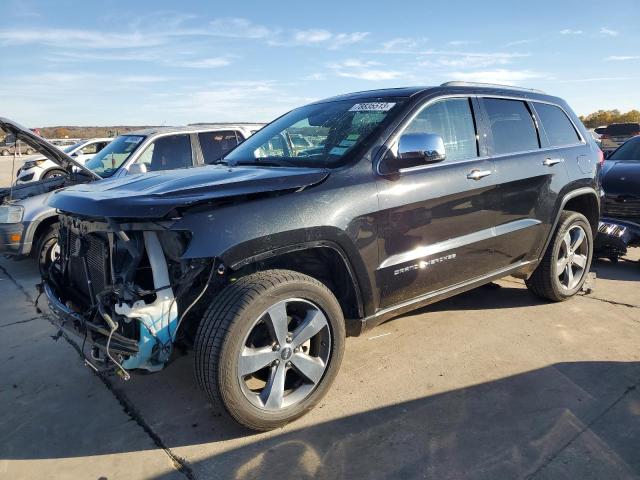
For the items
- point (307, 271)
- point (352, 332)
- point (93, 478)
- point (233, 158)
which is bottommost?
point (93, 478)

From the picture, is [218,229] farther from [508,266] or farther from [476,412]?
[508,266]

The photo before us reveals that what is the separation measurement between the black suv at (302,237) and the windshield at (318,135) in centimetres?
2

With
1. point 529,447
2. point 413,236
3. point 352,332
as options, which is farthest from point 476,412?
point 413,236

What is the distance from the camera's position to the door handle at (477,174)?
3559 mm

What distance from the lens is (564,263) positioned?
4.63 m

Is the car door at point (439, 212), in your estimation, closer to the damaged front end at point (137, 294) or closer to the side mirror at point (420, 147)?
the side mirror at point (420, 147)

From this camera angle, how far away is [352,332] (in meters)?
3.23

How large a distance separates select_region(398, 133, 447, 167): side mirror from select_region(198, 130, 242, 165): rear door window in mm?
4832

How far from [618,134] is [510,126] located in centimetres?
1940

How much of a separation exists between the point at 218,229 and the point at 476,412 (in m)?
1.81

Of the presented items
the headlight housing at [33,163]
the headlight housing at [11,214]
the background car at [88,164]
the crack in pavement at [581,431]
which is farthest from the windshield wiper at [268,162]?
the headlight housing at [33,163]

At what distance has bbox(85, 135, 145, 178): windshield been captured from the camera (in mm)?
7023

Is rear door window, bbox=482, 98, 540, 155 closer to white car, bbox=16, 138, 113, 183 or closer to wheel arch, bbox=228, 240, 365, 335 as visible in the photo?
wheel arch, bbox=228, 240, 365, 335

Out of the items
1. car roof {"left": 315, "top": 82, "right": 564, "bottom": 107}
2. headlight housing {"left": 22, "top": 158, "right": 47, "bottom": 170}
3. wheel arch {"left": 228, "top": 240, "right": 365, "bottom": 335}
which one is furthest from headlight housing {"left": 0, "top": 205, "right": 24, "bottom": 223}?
headlight housing {"left": 22, "top": 158, "right": 47, "bottom": 170}
